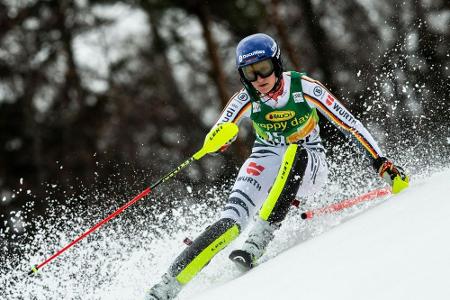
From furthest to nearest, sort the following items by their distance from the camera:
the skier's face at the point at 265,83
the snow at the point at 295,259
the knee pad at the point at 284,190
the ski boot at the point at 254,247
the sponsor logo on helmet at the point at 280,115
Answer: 1. the sponsor logo on helmet at the point at 280,115
2. the skier's face at the point at 265,83
3. the knee pad at the point at 284,190
4. the ski boot at the point at 254,247
5. the snow at the point at 295,259

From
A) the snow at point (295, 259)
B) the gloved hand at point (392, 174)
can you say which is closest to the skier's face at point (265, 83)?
the gloved hand at point (392, 174)

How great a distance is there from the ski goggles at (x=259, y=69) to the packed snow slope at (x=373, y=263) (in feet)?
3.96

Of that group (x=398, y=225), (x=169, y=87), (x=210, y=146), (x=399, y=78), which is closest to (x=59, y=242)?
(x=210, y=146)

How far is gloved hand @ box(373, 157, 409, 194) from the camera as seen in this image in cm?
467

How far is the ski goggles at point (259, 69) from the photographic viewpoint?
4633 millimetres

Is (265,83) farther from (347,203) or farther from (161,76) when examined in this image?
(161,76)

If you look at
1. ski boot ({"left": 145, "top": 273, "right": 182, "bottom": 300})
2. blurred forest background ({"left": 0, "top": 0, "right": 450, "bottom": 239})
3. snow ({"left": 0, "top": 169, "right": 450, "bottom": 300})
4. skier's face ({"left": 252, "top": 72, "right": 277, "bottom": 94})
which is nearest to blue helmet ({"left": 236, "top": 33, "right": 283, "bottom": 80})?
skier's face ({"left": 252, "top": 72, "right": 277, "bottom": 94})

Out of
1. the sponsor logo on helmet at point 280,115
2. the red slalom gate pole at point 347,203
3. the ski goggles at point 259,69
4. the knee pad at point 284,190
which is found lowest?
the red slalom gate pole at point 347,203

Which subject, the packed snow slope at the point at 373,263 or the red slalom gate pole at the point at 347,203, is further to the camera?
the red slalom gate pole at the point at 347,203

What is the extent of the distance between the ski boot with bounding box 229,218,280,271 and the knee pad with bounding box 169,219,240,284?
0.11 meters

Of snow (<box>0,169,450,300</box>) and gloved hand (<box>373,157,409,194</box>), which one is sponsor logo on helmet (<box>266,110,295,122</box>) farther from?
snow (<box>0,169,450,300</box>)

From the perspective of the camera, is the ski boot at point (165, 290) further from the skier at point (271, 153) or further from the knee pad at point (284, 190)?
the knee pad at point (284, 190)

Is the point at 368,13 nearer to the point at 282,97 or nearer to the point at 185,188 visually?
the point at 185,188

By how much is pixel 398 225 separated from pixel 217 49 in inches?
440
